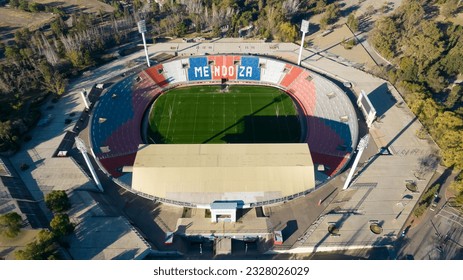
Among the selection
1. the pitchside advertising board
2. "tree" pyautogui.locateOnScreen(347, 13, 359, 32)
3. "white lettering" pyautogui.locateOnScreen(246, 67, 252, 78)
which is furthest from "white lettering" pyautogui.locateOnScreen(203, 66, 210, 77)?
"tree" pyautogui.locateOnScreen(347, 13, 359, 32)

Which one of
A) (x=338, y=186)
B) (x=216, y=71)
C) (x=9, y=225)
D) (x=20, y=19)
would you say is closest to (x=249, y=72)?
(x=216, y=71)

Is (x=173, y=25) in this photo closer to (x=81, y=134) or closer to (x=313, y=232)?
(x=81, y=134)

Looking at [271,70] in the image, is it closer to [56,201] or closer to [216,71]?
[216,71]

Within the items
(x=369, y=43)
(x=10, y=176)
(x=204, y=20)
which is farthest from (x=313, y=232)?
(x=204, y=20)

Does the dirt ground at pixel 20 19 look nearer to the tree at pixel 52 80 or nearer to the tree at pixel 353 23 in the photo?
the tree at pixel 52 80

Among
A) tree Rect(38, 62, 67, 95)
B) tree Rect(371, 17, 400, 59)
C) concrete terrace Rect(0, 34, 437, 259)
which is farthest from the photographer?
tree Rect(371, 17, 400, 59)

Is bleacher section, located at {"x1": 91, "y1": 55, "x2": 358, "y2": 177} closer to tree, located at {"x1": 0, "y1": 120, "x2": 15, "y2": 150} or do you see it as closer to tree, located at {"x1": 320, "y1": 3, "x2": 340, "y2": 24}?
tree, located at {"x1": 0, "y1": 120, "x2": 15, "y2": 150}
